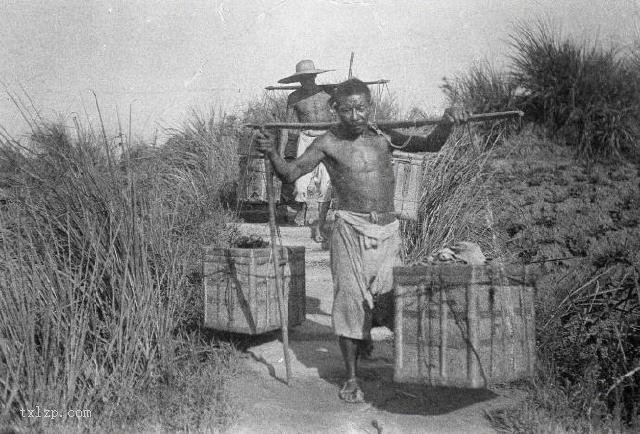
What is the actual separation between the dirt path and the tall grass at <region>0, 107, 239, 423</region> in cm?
56

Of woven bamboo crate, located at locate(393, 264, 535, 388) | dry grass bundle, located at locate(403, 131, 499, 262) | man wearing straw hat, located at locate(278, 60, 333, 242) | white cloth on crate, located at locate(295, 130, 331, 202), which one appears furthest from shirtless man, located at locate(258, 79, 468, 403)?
man wearing straw hat, located at locate(278, 60, 333, 242)

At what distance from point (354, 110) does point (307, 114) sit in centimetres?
387

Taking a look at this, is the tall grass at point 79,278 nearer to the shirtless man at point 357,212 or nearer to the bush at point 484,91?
the shirtless man at point 357,212

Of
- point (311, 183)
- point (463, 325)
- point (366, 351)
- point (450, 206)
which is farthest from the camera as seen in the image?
point (311, 183)

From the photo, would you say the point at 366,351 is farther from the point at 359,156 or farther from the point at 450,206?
the point at 450,206

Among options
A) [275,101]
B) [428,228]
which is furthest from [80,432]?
[275,101]

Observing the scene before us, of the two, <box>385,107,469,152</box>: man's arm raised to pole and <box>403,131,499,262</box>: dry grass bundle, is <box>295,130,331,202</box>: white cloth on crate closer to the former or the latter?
<box>403,131,499,262</box>: dry grass bundle

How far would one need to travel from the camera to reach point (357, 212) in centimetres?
325

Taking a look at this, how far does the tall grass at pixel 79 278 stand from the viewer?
280 centimetres

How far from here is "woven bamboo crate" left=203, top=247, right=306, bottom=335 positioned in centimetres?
382

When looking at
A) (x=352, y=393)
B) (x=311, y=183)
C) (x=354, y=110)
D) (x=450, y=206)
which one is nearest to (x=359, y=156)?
(x=354, y=110)

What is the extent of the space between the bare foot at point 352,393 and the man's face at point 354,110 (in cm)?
146

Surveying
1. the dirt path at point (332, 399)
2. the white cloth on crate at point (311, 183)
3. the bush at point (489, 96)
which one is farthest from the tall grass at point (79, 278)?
the bush at point (489, 96)

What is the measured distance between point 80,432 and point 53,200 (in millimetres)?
1506
